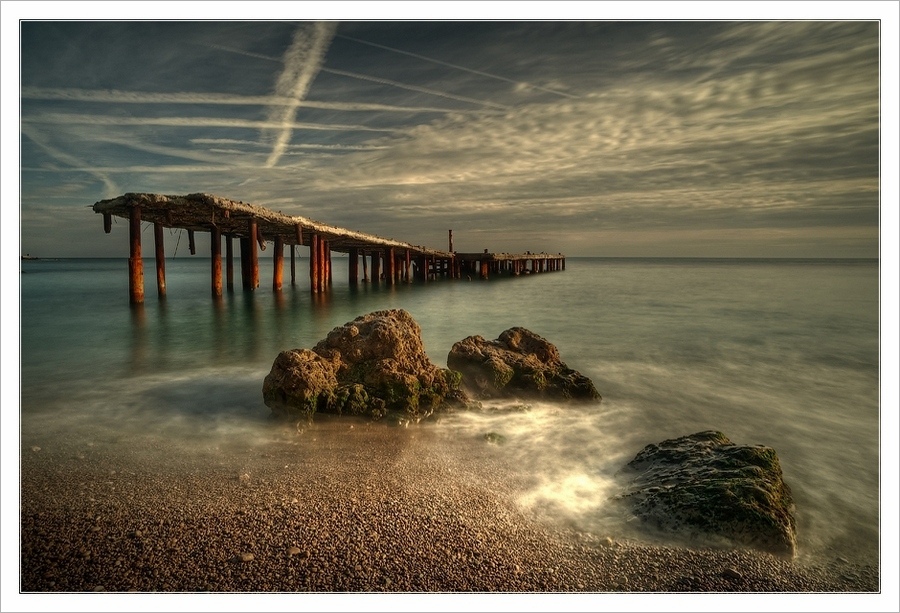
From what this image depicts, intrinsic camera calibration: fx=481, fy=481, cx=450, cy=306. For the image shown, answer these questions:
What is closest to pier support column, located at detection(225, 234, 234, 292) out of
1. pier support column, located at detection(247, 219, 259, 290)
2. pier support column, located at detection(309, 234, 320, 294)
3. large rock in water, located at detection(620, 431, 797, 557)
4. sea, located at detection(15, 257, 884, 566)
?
pier support column, located at detection(309, 234, 320, 294)

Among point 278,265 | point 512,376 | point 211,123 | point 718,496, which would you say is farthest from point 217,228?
point 718,496

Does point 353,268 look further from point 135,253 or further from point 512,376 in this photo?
point 512,376

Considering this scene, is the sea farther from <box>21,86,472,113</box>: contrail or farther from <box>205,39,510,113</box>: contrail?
<box>205,39,510,113</box>: contrail

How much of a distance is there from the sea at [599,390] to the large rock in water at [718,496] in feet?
0.60

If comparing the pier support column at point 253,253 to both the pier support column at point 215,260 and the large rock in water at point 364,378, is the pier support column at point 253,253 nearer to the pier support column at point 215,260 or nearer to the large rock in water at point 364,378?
the pier support column at point 215,260

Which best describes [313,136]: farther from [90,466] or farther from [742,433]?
[742,433]

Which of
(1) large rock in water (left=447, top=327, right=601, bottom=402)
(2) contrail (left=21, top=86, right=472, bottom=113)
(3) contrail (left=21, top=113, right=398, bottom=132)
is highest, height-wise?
(2) contrail (left=21, top=86, right=472, bottom=113)

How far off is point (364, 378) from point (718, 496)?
10.5 ft

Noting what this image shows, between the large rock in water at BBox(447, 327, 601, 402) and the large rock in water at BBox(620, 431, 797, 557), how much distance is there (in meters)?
1.75

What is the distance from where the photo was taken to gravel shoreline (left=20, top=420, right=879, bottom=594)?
231 cm

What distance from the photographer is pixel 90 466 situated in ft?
11.2

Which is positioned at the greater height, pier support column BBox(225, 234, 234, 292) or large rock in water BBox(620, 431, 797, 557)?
pier support column BBox(225, 234, 234, 292)

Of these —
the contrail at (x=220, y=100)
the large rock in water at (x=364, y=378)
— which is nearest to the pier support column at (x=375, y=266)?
the contrail at (x=220, y=100)

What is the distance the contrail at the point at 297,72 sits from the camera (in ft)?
14.7
